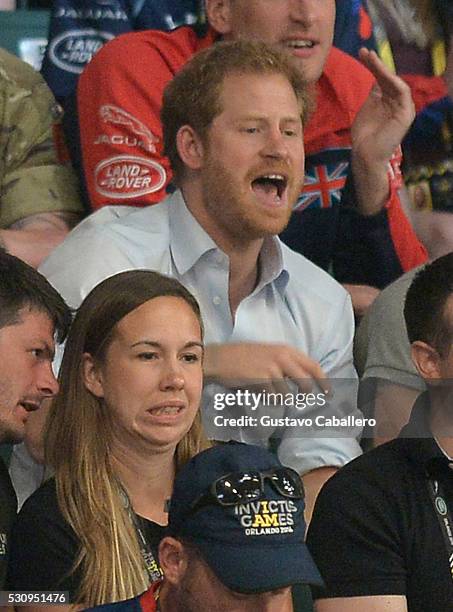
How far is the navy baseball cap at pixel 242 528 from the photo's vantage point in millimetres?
1559

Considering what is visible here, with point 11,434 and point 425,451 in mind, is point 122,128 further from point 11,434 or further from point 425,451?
point 425,451

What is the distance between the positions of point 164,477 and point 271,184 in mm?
552

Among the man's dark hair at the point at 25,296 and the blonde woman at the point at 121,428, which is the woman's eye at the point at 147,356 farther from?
the man's dark hair at the point at 25,296

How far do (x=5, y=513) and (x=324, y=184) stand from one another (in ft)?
2.86

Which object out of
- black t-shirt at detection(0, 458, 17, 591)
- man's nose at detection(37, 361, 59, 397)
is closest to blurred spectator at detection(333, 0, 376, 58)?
man's nose at detection(37, 361, 59, 397)

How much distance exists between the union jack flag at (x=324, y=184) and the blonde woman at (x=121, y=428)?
1.56ft

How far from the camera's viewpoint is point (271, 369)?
7.35ft

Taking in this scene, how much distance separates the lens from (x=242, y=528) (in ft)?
5.28

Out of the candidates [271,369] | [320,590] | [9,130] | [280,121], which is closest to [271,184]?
[280,121]

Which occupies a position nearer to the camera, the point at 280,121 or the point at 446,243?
the point at 280,121

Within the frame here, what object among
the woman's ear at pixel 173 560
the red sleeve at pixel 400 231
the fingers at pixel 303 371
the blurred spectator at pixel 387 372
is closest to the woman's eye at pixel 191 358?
the fingers at pixel 303 371

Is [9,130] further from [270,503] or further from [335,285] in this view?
[270,503]

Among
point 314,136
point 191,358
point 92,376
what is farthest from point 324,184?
point 92,376

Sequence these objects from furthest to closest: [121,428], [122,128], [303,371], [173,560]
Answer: [122,128]
[303,371]
[121,428]
[173,560]
